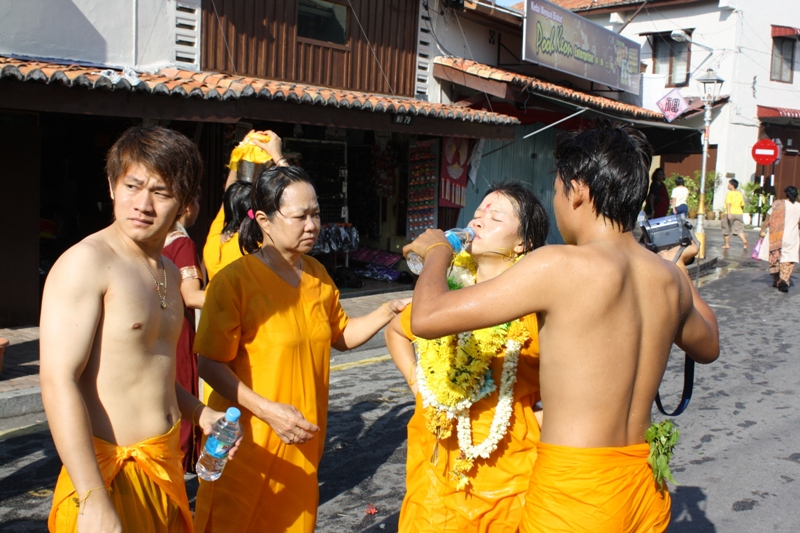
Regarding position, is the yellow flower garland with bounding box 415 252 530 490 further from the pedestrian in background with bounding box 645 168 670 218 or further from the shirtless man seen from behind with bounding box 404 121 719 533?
the pedestrian in background with bounding box 645 168 670 218

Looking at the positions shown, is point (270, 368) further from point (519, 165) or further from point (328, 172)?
point (519, 165)

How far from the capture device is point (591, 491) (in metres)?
2.17

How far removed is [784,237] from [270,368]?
41.1 ft

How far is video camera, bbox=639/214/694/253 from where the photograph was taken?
273 centimetres

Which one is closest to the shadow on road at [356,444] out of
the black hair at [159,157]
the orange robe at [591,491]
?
the orange robe at [591,491]

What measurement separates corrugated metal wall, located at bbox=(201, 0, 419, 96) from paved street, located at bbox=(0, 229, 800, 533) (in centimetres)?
435

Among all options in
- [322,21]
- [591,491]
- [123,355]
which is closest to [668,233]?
[591,491]

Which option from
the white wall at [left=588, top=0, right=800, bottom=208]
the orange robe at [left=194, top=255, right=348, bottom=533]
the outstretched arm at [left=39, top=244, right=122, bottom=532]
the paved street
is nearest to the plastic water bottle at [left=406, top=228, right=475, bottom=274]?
the orange robe at [left=194, top=255, right=348, bottom=533]

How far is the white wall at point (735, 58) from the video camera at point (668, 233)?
81.4ft

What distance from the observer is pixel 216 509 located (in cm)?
289

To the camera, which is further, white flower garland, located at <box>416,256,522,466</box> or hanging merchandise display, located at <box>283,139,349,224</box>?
hanging merchandise display, located at <box>283,139,349,224</box>

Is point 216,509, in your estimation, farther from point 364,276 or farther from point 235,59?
point 364,276

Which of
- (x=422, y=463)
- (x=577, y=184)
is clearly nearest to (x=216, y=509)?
(x=422, y=463)

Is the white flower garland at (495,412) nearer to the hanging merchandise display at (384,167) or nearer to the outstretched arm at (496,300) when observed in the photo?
the outstretched arm at (496,300)
